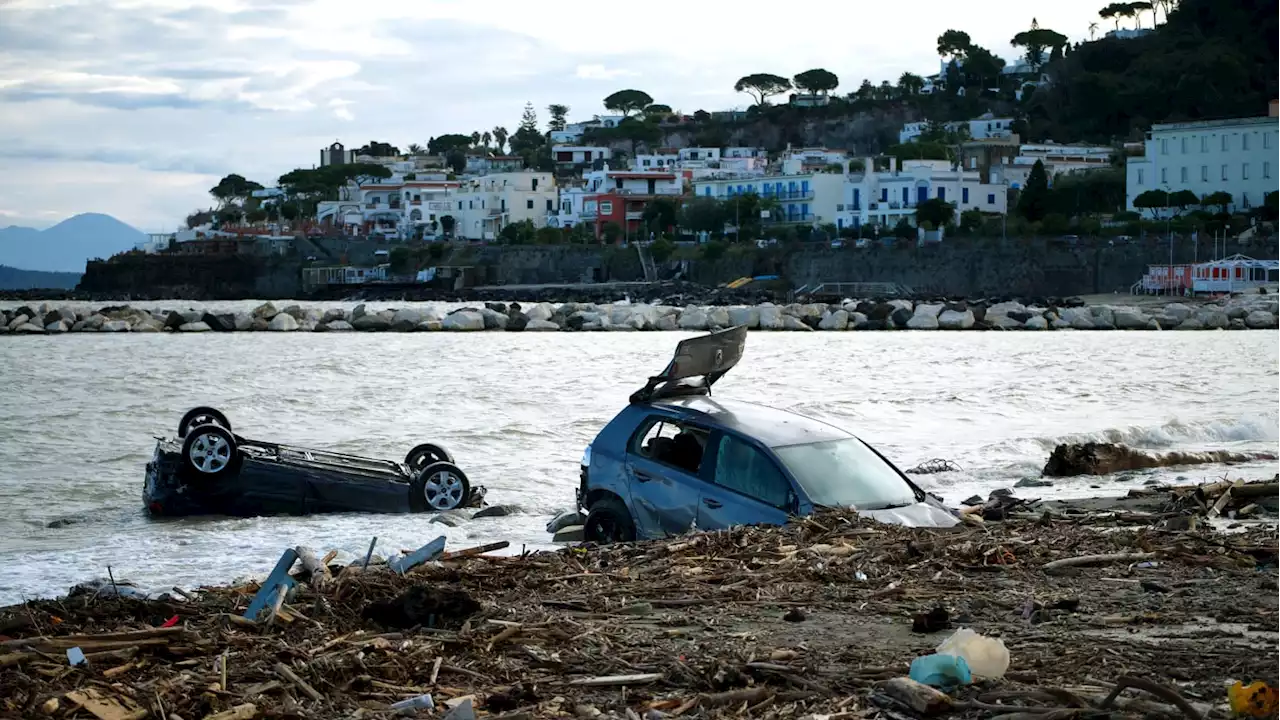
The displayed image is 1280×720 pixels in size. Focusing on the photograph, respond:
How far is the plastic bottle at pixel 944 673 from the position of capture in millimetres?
5422

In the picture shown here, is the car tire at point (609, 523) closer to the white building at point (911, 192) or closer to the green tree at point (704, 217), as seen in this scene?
the white building at point (911, 192)

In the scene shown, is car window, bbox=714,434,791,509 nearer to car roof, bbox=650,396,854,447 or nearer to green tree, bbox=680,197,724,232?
car roof, bbox=650,396,854,447

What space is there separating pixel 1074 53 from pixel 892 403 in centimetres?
16170

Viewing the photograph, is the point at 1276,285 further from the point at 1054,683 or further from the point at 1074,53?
the point at 1074,53

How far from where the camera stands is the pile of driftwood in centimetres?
536

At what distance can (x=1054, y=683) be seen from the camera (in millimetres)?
5488

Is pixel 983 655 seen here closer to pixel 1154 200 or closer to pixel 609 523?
pixel 609 523

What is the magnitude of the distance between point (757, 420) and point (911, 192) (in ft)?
367

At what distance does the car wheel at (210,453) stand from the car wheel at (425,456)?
2347 mm

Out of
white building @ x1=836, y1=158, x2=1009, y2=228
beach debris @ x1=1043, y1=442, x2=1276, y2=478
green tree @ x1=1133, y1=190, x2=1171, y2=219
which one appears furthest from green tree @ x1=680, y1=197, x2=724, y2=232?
beach debris @ x1=1043, y1=442, x2=1276, y2=478

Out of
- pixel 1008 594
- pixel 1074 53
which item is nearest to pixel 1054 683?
pixel 1008 594

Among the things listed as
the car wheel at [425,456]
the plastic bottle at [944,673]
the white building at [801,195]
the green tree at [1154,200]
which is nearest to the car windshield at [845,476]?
the plastic bottle at [944,673]

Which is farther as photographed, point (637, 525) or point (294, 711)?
point (637, 525)

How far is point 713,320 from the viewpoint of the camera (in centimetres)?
6594
